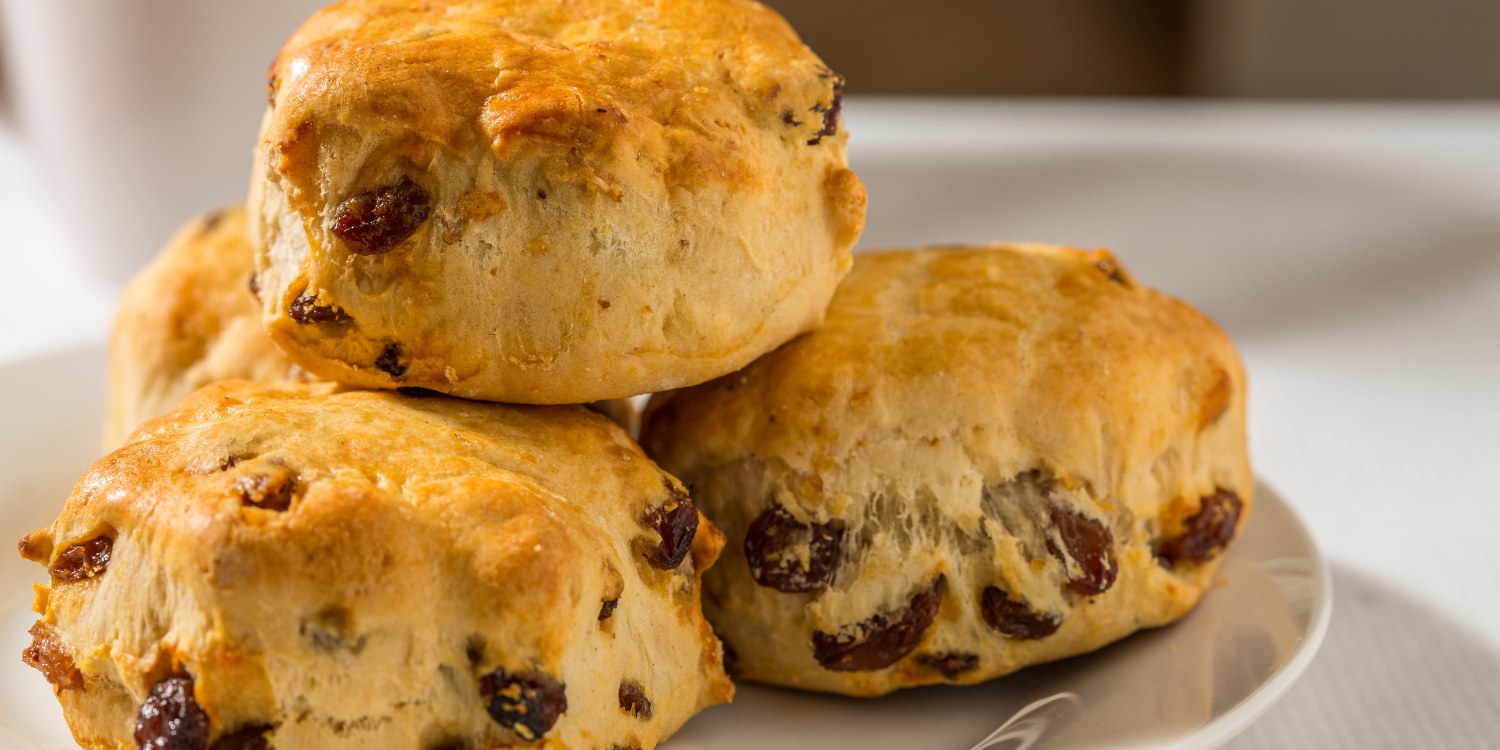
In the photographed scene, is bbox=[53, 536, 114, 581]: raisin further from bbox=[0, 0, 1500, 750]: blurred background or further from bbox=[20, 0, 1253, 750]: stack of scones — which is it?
bbox=[0, 0, 1500, 750]: blurred background

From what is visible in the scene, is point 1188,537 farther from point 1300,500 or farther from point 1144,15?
point 1144,15

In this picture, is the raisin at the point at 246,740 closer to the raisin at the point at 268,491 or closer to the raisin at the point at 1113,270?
the raisin at the point at 268,491

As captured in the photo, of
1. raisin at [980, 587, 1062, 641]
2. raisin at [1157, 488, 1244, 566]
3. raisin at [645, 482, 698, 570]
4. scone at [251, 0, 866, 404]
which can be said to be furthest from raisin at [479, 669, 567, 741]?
raisin at [1157, 488, 1244, 566]

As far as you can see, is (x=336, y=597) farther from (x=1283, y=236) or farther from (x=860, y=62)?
(x=860, y=62)

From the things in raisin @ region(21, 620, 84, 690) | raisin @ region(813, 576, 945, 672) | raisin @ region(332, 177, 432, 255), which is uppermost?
raisin @ region(332, 177, 432, 255)

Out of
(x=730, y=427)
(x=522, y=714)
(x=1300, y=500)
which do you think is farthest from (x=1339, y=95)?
(x=522, y=714)

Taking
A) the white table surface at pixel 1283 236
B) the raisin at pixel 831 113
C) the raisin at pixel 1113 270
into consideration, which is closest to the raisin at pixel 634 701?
the raisin at pixel 831 113

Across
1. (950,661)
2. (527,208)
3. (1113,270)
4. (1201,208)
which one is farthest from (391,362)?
(1201,208)
